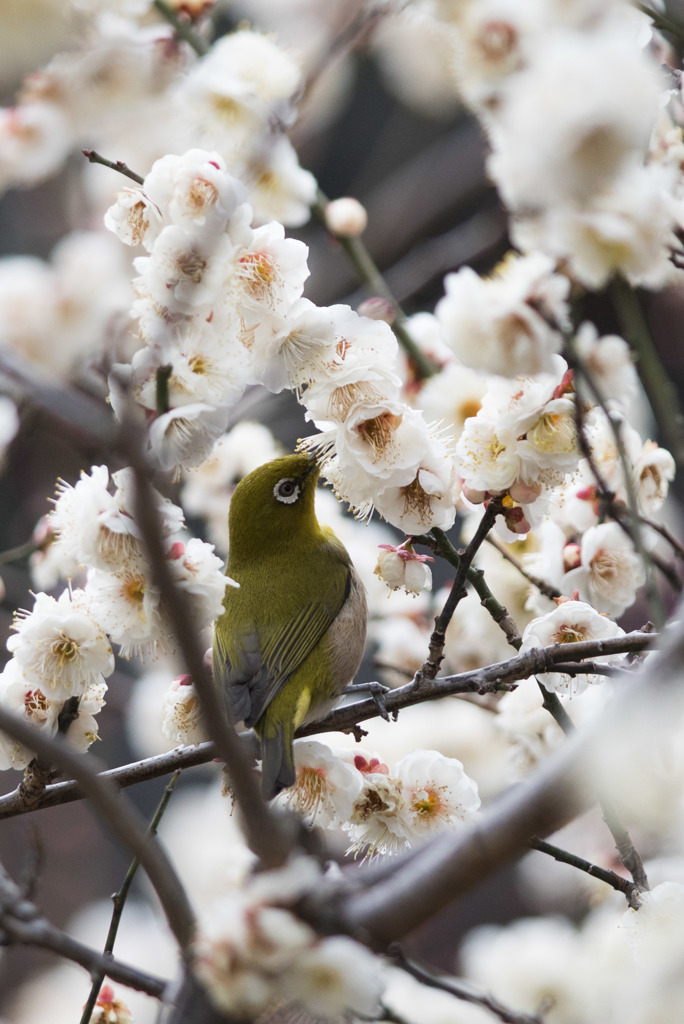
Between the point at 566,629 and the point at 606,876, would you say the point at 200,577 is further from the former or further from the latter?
the point at 606,876

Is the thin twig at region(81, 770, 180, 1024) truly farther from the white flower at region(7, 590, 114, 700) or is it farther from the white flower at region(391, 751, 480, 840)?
the white flower at region(391, 751, 480, 840)

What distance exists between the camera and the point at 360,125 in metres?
6.29

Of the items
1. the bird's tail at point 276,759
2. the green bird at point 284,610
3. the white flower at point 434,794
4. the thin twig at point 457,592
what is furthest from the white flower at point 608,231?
the green bird at point 284,610

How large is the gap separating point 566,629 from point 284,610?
2.92 feet

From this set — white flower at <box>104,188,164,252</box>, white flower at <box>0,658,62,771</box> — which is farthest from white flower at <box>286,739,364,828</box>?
white flower at <box>104,188,164,252</box>

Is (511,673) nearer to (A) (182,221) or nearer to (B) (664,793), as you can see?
(B) (664,793)

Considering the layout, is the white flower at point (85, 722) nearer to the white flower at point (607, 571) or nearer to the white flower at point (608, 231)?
the white flower at point (607, 571)

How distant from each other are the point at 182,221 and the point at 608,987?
156cm

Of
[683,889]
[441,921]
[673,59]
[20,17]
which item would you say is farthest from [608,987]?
[441,921]

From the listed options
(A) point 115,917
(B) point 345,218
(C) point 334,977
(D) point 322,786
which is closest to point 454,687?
(D) point 322,786

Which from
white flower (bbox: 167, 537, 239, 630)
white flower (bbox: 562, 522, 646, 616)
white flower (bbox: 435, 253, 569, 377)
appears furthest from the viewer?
white flower (bbox: 562, 522, 646, 616)

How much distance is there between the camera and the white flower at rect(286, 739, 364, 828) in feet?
5.95

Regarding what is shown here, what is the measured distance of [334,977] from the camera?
960 millimetres

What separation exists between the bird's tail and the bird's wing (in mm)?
65
